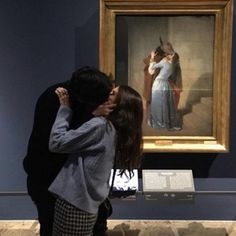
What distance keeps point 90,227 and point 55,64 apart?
59.6 inches

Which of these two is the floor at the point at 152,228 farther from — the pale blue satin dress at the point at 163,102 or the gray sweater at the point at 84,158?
the gray sweater at the point at 84,158

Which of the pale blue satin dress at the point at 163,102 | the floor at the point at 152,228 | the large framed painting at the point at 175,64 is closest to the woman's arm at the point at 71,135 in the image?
the large framed painting at the point at 175,64

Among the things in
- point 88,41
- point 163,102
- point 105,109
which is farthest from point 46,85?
point 105,109

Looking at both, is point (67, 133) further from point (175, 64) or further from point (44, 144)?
point (175, 64)

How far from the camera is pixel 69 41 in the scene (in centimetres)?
329

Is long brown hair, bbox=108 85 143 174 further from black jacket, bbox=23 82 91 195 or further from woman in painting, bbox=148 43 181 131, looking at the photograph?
woman in painting, bbox=148 43 181 131

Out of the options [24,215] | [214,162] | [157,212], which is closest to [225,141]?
[214,162]

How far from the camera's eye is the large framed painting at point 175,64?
3.14 meters

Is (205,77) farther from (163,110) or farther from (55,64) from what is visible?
(55,64)

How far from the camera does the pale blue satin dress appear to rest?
3240mm

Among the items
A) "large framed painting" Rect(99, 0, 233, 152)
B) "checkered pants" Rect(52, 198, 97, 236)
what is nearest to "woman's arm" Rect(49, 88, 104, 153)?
"checkered pants" Rect(52, 198, 97, 236)

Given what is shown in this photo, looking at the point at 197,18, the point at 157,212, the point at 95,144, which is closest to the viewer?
the point at 95,144

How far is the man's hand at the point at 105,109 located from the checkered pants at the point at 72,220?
422 millimetres

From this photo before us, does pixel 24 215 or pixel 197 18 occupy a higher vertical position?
pixel 197 18
